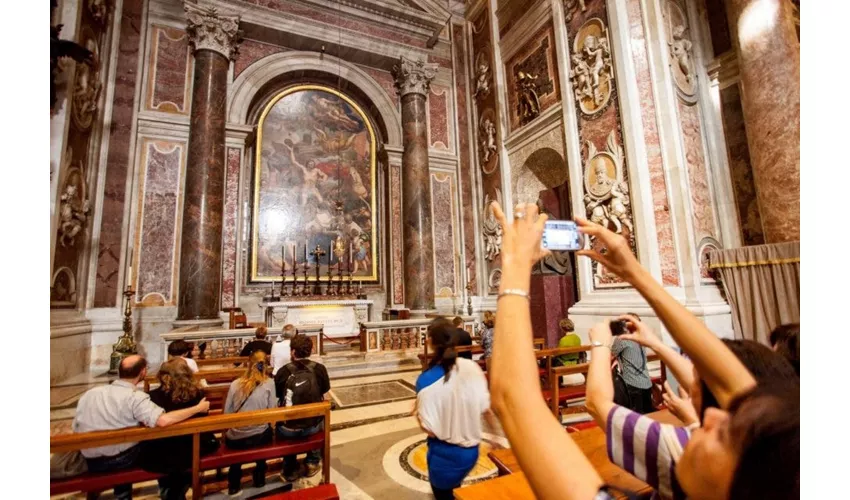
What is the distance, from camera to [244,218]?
360 inches

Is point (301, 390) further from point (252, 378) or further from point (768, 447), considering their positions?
point (768, 447)

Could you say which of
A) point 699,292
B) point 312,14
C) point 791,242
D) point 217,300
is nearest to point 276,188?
point 217,300

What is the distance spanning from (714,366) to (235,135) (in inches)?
401

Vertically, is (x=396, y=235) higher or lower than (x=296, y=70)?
lower

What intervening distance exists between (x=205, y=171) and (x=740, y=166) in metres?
9.89

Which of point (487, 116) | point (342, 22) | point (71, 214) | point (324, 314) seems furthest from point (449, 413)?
point (342, 22)

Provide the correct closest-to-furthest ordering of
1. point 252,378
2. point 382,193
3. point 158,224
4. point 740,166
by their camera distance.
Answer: point 252,378 → point 740,166 → point 158,224 → point 382,193

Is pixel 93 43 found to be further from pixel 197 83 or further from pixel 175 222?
pixel 175 222

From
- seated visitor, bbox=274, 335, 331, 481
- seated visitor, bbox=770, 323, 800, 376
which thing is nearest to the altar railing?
seated visitor, bbox=274, 335, 331, 481

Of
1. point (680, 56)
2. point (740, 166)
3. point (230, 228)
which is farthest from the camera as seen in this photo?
point (230, 228)

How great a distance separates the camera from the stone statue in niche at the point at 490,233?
10.1 meters

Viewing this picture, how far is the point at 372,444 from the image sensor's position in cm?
352

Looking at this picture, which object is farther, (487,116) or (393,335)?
(487,116)

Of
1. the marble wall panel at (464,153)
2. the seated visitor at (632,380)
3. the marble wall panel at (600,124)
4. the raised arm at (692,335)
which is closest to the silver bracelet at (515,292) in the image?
the raised arm at (692,335)
